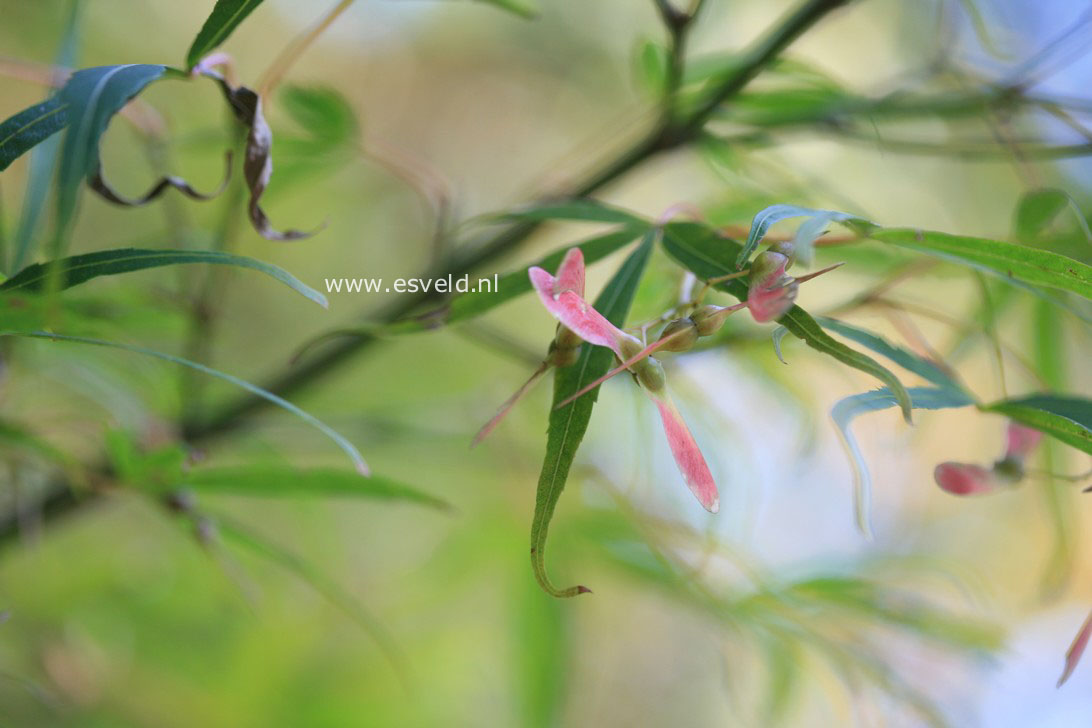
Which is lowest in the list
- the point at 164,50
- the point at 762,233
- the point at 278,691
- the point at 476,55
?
the point at 278,691

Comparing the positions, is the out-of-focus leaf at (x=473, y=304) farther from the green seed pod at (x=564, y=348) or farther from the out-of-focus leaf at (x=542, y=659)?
the out-of-focus leaf at (x=542, y=659)

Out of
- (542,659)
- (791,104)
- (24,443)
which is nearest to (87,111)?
(24,443)

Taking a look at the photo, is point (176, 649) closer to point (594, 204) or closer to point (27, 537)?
point (27, 537)

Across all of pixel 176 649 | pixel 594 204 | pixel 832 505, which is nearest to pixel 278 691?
pixel 176 649

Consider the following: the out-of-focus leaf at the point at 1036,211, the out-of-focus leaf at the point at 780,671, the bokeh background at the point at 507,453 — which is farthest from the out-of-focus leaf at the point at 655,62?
the out-of-focus leaf at the point at 780,671

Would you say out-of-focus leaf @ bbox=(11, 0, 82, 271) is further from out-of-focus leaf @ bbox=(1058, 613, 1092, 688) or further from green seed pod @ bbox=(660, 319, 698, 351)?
out-of-focus leaf @ bbox=(1058, 613, 1092, 688)

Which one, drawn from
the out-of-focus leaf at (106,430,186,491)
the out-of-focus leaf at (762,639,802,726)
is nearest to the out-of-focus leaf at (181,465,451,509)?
the out-of-focus leaf at (106,430,186,491)

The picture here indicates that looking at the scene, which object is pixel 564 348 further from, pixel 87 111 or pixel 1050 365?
pixel 1050 365
